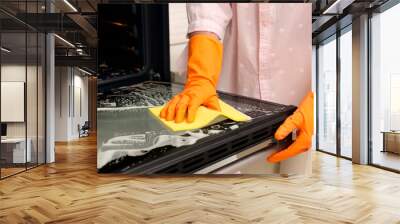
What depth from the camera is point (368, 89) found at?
8406 mm

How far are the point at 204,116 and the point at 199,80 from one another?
0.59 m

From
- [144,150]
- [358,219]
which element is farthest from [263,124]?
[358,219]

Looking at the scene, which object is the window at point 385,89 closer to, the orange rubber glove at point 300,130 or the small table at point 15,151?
the orange rubber glove at point 300,130

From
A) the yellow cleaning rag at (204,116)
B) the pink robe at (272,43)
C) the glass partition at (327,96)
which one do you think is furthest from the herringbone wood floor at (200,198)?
the glass partition at (327,96)

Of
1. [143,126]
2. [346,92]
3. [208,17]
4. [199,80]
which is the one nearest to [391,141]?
[346,92]

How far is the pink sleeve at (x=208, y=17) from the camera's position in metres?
6.49

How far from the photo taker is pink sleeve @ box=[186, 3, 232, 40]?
6488mm

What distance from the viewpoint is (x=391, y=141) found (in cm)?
767

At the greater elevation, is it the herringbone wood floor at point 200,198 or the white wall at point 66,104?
the white wall at point 66,104

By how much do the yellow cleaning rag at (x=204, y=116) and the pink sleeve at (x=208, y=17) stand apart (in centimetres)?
122

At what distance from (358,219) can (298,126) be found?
257 cm

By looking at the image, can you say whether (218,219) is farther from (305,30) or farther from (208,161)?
(305,30)

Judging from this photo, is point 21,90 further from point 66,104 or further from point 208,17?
point 66,104

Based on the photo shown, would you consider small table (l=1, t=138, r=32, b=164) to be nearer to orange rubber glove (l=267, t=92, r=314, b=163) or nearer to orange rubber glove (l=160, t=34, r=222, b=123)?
orange rubber glove (l=160, t=34, r=222, b=123)
